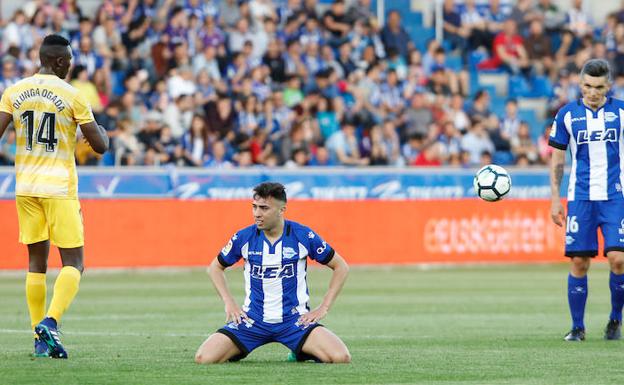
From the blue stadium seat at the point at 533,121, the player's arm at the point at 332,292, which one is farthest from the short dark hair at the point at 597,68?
the blue stadium seat at the point at 533,121

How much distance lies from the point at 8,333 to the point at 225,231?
11.0m

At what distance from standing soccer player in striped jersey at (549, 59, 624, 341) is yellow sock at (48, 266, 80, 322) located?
4043 mm

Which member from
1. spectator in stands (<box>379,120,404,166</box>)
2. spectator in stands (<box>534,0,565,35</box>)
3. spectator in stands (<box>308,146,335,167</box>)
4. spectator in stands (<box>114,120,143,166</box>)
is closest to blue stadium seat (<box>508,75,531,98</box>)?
spectator in stands (<box>534,0,565,35</box>)

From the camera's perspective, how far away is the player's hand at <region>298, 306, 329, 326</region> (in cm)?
948

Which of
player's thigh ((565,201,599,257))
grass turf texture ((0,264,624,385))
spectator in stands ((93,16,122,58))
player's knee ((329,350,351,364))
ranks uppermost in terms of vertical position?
spectator in stands ((93,16,122,58))

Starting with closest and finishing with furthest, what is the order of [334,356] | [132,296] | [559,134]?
[334,356] → [559,134] → [132,296]

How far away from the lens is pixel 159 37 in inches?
1043

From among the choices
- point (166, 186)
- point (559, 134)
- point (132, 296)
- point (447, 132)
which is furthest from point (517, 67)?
point (559, 134)

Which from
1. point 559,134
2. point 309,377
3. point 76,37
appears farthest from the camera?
point 76,37

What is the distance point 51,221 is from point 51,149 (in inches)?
20.6

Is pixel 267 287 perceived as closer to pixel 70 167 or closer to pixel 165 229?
pixel 70 167

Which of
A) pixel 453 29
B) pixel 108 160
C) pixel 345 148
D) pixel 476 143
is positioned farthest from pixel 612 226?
pixel 453 29

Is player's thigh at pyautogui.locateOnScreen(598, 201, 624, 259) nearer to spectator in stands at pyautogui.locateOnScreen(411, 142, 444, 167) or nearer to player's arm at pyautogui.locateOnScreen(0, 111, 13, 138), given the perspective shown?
player's arm at pyautogui.locateOnScreen(0, 111, 13, 138)

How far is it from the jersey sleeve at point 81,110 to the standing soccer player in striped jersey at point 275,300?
145 cm
